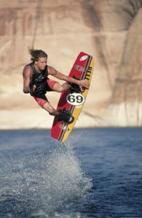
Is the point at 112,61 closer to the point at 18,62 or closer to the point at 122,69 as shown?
→ the point at 122,69

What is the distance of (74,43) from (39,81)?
65831 mm

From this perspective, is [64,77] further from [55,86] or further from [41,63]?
[41,63]

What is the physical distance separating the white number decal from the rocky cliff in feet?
191

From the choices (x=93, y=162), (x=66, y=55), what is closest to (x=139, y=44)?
(x=66, y=55)

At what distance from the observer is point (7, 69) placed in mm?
88938

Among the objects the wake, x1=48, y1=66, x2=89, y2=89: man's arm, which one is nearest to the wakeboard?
x1=48, y1=66, x2=89, y2=89: man's arm

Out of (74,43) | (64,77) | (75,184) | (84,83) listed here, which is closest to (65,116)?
(84,83)

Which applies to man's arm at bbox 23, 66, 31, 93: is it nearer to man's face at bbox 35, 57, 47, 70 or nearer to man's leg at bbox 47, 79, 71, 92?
man's face at bbox 35, 57, 47, 70

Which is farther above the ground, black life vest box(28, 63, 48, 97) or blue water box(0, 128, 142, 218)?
black life vest box(28, 63, 48, 97)

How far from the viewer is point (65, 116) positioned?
77.8 ft

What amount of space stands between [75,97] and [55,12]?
6701 centimetres

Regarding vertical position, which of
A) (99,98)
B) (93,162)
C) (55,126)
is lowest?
(99,98)

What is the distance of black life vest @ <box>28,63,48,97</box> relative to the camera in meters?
21.9

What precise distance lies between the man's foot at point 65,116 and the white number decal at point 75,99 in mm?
423
